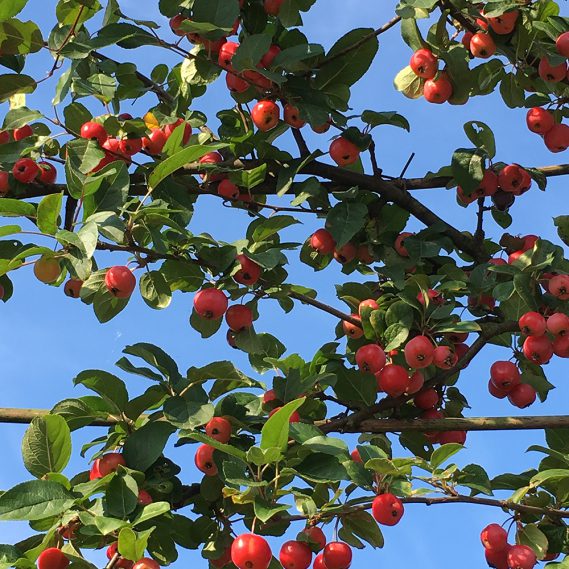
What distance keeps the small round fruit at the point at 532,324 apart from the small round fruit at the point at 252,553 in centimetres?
132

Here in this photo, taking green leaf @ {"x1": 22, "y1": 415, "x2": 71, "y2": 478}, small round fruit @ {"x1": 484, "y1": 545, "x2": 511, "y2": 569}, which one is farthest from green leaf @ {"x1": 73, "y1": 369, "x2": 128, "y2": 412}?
small round fruit @ {"x1": 484, "y1": 545, "x2": 511, "y2": 569}

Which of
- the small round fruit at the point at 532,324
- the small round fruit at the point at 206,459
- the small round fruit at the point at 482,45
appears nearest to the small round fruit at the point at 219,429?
the small round fruit at the point at 206,459

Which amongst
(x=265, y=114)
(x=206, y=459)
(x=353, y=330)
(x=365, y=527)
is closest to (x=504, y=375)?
(x=353, y=330)

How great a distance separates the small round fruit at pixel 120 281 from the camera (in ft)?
9.78

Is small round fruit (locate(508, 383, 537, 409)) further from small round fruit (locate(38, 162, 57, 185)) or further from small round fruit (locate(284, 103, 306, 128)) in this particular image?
small round fruit (locate(38, 162, 57, 185))

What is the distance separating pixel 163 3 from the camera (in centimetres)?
365

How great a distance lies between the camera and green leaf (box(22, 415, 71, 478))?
8.73 ft

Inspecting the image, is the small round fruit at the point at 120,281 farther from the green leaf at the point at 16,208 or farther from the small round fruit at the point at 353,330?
the small round fruit at the point at 353,330

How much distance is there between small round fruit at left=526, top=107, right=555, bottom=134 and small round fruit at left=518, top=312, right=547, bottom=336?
96cm

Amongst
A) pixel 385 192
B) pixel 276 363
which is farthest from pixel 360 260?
pixel 276 363

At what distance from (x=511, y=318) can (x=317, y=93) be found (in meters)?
1.09

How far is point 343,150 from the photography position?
3605mm

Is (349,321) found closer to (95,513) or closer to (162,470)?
(162,470)

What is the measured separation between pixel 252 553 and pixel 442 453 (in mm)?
692
